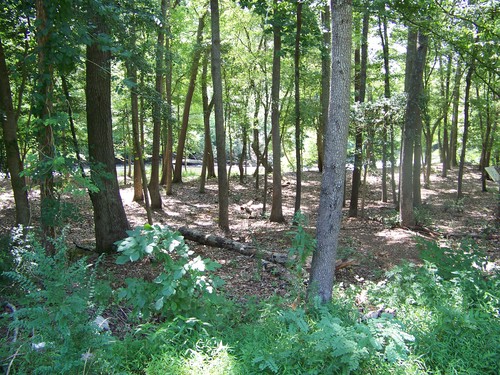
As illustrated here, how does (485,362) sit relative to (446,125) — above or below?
below

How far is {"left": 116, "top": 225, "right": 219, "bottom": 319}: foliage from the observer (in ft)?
12.3

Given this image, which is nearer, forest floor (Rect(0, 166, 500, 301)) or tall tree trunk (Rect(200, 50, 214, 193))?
forest floor (Rect(0, 166, 500, 301))

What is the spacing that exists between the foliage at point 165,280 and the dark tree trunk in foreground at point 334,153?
1754mm

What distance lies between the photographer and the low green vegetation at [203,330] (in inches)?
121

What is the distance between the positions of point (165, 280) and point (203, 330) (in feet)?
2.08

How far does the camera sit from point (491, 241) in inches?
389

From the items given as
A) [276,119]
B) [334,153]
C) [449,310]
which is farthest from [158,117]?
[449,310]

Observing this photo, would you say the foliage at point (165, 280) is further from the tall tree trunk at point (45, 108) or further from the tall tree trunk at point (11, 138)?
the tall tree trunk at point (11, 138)

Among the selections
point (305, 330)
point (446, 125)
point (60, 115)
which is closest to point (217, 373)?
point (305, 330)

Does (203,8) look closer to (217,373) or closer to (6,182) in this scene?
(6,182)

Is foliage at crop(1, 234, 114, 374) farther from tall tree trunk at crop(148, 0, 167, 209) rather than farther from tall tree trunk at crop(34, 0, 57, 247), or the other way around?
tall tree trunk at crop(148, 0, 167, 209)

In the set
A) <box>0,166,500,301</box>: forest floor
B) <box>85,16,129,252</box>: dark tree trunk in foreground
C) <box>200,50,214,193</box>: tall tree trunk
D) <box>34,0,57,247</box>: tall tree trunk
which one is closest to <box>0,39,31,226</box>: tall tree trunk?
<box>0,166,500,301</box>: forest floor

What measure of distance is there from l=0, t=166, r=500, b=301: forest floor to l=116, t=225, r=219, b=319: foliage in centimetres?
176

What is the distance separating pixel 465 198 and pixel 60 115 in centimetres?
1817
